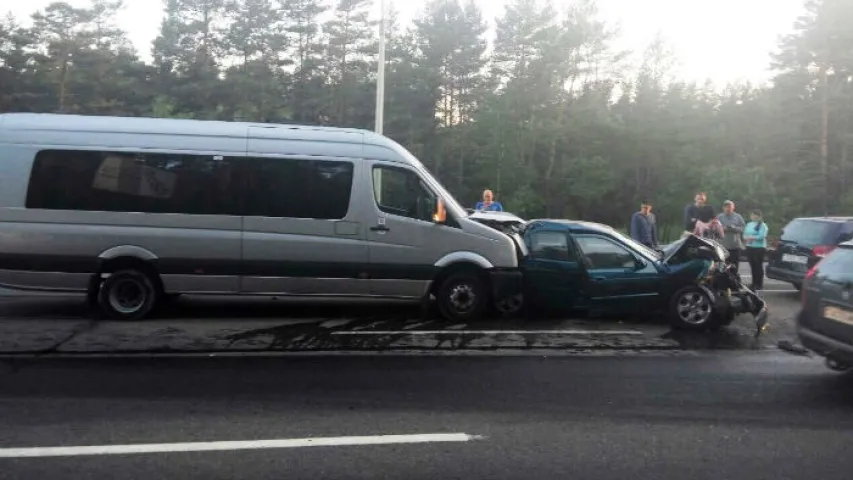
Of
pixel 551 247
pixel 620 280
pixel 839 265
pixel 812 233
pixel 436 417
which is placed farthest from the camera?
pixel 812 233

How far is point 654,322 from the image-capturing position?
972 centimetres

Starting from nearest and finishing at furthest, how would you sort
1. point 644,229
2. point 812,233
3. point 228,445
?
point 228,445
point 812,233
point 644,229

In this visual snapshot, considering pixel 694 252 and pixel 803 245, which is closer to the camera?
pixel 694 252

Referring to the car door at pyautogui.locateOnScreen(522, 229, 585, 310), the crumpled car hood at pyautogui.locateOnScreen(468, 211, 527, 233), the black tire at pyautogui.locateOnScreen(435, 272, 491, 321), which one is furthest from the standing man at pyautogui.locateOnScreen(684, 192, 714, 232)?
the black tire at pyautogui.locateOnScreen(435, 272, 491, 321)

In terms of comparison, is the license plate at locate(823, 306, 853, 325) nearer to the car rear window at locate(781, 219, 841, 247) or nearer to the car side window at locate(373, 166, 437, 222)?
the car side window at locate(373, 166, 437, 222)

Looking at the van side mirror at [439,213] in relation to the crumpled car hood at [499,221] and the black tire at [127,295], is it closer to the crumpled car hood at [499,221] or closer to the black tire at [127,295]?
the crumpled car hood at [499,221]

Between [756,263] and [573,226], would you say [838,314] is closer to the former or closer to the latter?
[573,226]

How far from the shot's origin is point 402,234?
928 centimetres

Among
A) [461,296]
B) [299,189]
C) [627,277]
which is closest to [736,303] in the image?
[627,277]

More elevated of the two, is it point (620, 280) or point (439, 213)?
point (439, 213)

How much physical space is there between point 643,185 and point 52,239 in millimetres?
45221

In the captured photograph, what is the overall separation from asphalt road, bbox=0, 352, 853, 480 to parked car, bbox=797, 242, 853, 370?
1.17ft

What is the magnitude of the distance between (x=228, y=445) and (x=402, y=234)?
485cm

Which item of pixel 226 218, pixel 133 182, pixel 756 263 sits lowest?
pixel 756 263
